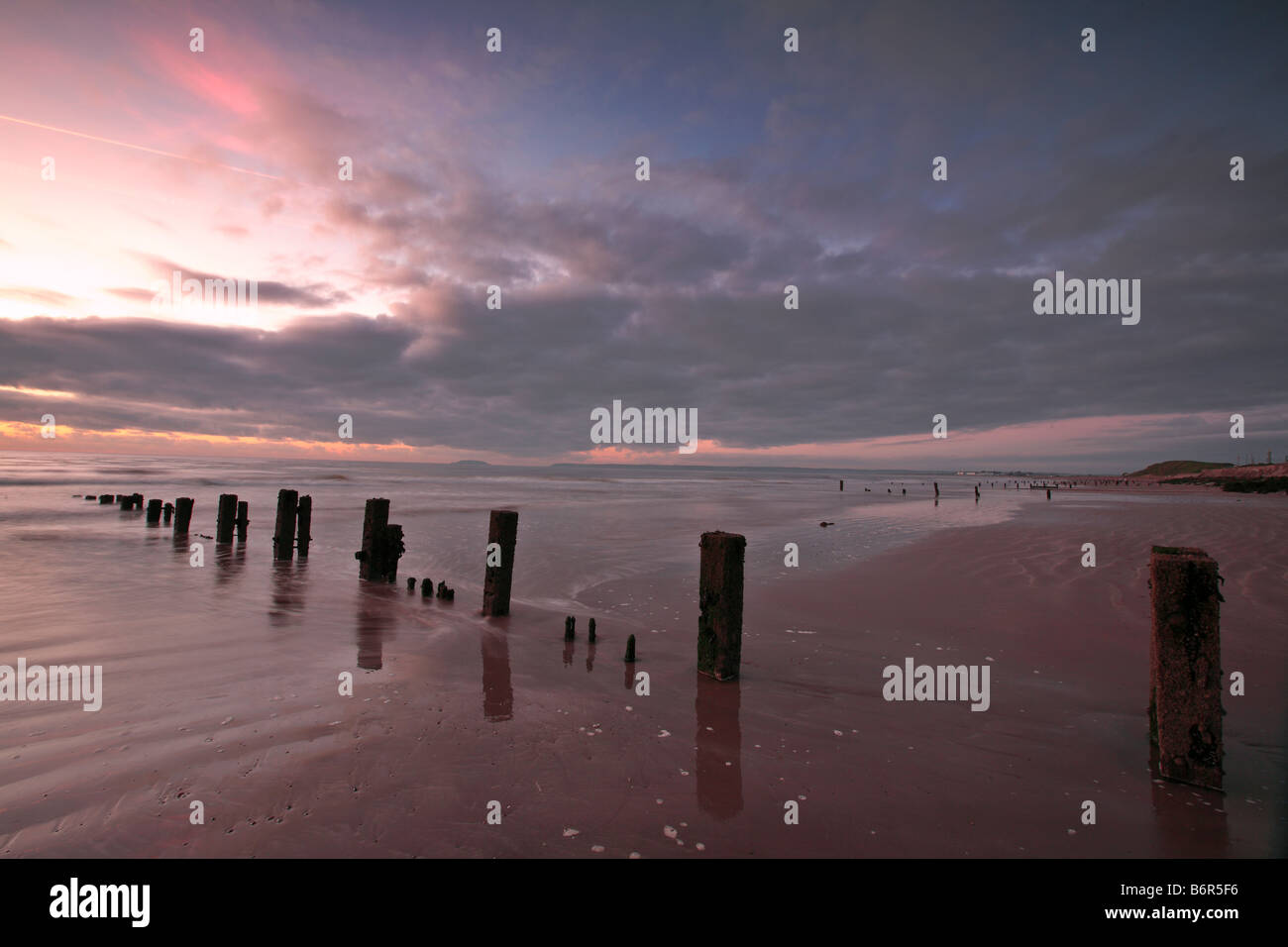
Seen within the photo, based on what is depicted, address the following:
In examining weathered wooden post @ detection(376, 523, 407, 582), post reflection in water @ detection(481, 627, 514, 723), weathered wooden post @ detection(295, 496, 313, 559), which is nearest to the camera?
post reflection in water @ detection(481, 627, 514, 723)

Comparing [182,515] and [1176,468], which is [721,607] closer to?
[182,515]

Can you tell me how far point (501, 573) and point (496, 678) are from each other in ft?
11.0

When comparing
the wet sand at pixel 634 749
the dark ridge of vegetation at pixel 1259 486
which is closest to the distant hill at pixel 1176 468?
the dark ridge of vegetation at pixel 1259 486

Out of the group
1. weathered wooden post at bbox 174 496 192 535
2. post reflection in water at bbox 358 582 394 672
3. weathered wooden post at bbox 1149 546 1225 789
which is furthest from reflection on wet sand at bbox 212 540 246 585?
weathered wooden post at bbox 1149 546 1225 789

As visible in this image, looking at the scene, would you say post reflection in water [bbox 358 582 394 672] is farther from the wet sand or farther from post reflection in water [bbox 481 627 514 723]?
post reflection in water [bbox 481 627 514 723]

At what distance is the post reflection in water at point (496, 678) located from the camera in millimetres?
6250

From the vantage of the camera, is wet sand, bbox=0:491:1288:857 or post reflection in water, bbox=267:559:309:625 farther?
post reflection in water, bbox=267:559:309:625

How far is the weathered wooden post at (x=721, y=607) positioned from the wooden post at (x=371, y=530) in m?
9.20

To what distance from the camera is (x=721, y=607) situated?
24.5 feet

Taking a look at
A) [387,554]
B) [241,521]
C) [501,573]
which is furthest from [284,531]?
[501,573]

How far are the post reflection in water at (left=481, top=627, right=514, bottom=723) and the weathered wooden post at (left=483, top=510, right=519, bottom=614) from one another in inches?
32.4

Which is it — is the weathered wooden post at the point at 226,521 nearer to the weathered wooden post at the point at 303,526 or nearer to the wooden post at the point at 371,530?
the weathered wooden post at the point at 303,526

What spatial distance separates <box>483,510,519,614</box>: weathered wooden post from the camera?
34.4 feet
